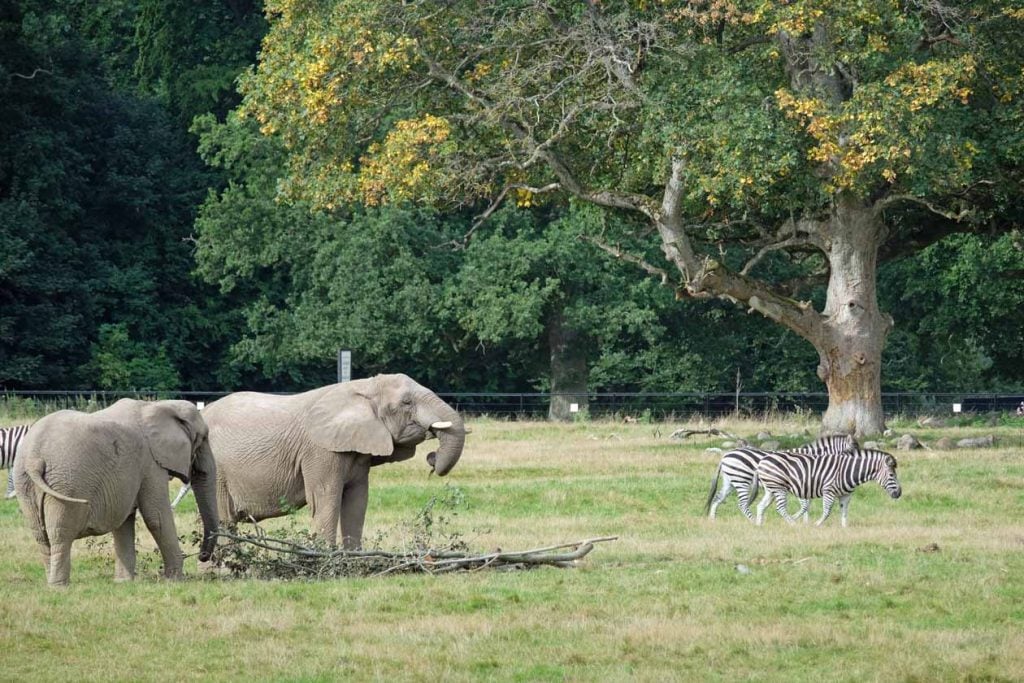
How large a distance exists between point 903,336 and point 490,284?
15.1m

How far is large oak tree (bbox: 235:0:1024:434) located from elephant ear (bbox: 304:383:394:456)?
A: 42.3 ft

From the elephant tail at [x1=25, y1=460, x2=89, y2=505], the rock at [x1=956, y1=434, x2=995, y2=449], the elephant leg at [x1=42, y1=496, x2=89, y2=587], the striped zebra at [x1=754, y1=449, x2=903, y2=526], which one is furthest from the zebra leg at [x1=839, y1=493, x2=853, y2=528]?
the rock at [x1=956, y1=434, x2=995, y2=449]

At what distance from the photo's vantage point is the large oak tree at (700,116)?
103 ft

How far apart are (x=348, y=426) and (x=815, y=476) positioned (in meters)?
6.70

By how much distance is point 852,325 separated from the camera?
3556 cm

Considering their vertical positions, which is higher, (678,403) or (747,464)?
(678,403)

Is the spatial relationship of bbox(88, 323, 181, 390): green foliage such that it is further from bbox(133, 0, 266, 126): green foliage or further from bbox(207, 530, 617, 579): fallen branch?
bbox(207, 530, 617, 579): fallen branch

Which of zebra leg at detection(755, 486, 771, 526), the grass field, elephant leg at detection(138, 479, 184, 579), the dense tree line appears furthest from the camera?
the dense tree line

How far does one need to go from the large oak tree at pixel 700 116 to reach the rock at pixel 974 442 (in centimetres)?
176

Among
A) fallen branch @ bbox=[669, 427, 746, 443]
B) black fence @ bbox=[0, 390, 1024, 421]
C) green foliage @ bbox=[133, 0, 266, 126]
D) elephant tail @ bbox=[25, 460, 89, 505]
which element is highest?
green foliage @ bbox=[133, 0, 266, 126]

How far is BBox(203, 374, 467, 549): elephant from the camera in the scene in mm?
19281

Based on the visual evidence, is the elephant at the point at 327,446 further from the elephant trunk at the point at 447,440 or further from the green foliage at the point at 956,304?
the green foliage at the point at 956,304

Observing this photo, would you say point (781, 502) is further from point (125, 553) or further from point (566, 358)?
point (566, 358)

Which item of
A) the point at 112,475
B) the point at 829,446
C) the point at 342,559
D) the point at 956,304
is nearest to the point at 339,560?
the point at 342,559
